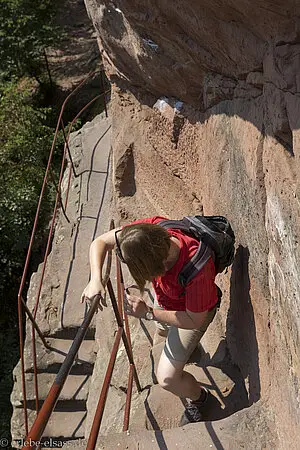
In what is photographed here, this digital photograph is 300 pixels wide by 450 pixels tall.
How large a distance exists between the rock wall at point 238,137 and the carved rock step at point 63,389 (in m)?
1.89

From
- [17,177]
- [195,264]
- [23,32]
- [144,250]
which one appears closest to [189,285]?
[195,264]

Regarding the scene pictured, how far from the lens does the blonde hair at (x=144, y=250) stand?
232 cm

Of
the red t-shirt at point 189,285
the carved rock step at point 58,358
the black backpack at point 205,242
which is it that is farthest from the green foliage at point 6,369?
the black backpack at point 205,242

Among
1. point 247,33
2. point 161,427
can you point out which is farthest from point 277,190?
point 161,427

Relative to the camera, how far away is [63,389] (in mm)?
5227

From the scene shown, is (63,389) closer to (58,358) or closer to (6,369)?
(58,358)

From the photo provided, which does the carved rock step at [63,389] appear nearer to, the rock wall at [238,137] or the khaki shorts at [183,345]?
the rock wall at [238,137]

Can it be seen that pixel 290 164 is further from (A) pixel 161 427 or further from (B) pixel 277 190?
(A) pixel 161 427

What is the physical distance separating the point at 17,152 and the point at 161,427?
23.8 ft

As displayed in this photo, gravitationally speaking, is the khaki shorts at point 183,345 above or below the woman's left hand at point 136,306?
below

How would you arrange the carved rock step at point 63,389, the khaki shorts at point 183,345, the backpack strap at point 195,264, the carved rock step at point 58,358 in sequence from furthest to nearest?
the carved rock step at point 58,358
the carved rock step at point 63,389
the khaki shorts at point 183,345
the backpack strap at point 195,264

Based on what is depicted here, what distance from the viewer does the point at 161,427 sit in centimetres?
325

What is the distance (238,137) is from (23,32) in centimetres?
989

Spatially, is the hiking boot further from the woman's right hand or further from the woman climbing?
the woman's right hand
